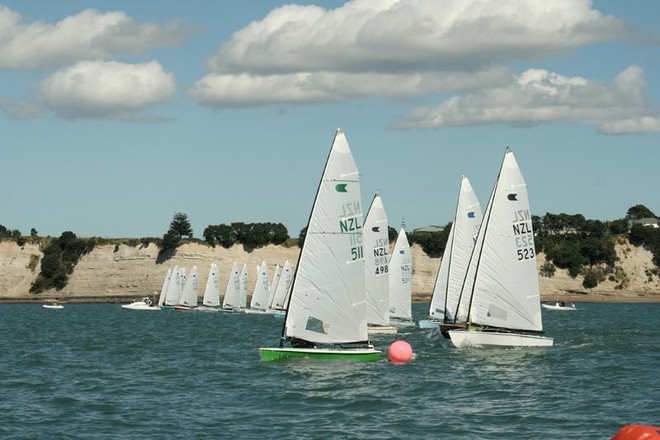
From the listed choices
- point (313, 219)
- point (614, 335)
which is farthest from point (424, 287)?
point (313, 219)

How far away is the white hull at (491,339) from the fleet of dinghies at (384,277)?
0.04 m

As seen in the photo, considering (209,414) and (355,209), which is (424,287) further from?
(209,414)

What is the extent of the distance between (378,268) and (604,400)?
26.5 meters

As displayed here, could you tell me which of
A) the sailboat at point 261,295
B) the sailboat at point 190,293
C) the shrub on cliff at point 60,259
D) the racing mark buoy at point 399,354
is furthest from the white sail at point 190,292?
the racing mark buoy at point 399,354

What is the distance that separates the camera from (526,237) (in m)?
44.3

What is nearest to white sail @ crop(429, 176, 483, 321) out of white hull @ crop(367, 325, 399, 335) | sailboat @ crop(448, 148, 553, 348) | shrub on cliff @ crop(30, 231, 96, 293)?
white hull @ crop(367, 325, 399, 335)

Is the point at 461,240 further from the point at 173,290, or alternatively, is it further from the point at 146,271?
the point at 146,271

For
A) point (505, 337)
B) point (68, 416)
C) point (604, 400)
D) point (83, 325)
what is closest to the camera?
point (68, 416)

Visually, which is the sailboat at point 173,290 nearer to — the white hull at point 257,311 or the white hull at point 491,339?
the white hull at point 257,311

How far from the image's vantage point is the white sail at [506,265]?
43875mm

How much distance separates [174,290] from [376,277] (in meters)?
58.1

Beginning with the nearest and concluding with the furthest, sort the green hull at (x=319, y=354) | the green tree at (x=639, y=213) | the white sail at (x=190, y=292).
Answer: the green hull at (x=319, y=354)
the white sail at (x=190, y=292)
the green tree at (x=639, y=213)

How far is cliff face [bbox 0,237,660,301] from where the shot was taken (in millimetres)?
138625

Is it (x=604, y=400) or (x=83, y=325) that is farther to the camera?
(x=83, y=325)
